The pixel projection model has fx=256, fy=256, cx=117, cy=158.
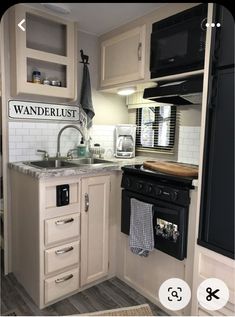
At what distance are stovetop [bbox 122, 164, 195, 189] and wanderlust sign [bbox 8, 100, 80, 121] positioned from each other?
0.83 meters

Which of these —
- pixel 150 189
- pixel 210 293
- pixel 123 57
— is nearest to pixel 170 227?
pixel 150 189

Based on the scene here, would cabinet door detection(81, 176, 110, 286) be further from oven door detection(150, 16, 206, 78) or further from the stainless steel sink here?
oven door detection(150, 16, 206, 78)

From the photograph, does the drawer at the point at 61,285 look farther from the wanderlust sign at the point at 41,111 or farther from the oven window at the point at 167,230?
the wanderlust sign at the point at 41,111

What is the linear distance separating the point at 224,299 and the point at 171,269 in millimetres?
444

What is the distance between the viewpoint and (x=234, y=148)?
4.20ft

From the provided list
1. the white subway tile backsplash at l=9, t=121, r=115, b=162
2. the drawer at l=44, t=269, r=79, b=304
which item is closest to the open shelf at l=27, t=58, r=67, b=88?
the white subway tile backsplash at l=9, t=121, r=115, b=162

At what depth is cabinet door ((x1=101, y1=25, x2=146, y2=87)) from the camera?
2080mm

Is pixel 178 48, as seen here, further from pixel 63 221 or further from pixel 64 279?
pixel 64 279

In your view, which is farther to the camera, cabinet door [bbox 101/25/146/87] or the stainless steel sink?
the stainless steel sink

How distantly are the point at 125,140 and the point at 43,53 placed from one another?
1129mm

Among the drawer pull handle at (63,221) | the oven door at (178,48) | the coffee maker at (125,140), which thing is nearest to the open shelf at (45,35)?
the oven door at (178,48)

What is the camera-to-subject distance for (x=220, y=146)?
134 cm

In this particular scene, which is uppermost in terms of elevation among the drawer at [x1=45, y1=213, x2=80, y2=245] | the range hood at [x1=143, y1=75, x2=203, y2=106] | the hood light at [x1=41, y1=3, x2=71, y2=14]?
the hood light at [x1=41, y1=3, x2=71, y2=14]

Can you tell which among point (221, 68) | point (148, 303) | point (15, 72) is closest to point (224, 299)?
point (148, 303)
